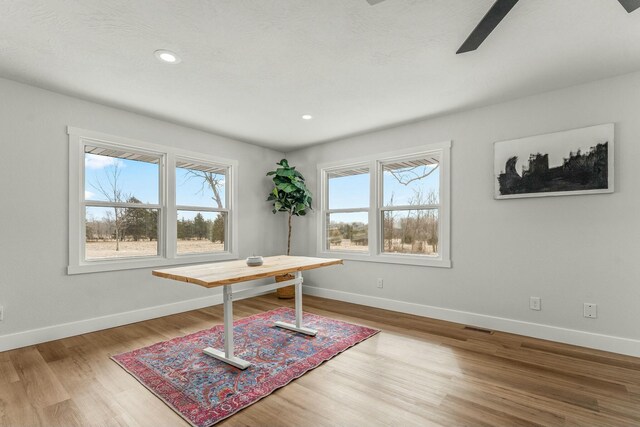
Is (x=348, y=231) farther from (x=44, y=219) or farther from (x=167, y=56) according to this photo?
(x=44, y=219)

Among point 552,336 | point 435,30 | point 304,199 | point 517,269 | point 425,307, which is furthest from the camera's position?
point 304,199

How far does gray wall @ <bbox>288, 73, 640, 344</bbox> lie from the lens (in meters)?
2.73

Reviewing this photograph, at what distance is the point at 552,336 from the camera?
301cm

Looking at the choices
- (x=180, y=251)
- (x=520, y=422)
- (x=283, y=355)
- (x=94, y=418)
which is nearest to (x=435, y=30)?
(x=520, y=422)

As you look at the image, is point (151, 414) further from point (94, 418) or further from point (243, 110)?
point (243, 110)

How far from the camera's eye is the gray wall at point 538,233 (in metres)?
2.73

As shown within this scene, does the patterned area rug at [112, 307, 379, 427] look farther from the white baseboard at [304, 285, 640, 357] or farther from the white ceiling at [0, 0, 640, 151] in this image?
the white ceiling at [0, 0, 640, 151]

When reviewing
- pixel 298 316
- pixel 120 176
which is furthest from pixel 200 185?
pixel 298 316

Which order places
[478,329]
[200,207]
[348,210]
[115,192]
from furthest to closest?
[348,210], [200,207], [115,192], [478,329]

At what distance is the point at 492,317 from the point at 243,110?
3.60 m

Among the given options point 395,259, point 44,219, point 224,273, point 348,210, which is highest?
point 348,210

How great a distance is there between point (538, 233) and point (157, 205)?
4.35 meters

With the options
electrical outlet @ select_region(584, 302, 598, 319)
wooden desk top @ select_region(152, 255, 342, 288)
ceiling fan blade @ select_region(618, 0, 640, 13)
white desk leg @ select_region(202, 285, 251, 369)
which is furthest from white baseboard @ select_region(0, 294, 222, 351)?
ceiling fan blade @ select_region(618, 0, 640, 13)

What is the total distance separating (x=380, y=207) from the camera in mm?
4402
